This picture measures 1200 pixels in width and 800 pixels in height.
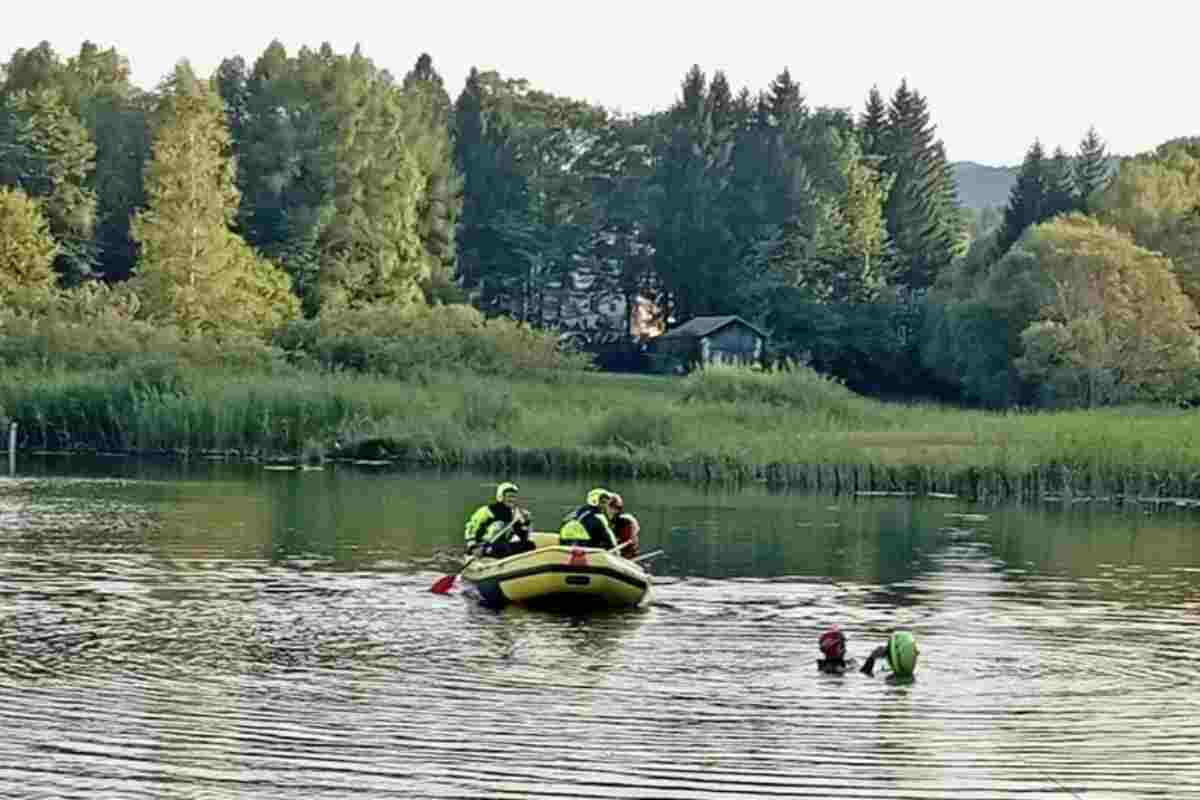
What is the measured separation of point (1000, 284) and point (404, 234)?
2930cm

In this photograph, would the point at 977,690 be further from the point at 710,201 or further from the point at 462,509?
the point at 710,201

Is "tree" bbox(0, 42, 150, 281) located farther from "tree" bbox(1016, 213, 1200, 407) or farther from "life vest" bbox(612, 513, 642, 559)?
"life vest" bbox(612, 513, 642, 559)

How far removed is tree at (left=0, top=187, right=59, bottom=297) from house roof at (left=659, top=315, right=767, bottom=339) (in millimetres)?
29157

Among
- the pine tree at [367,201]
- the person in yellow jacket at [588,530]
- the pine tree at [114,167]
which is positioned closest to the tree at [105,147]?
the pine tree at [114,167]

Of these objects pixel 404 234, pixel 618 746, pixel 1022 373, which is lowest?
pixel 618 746

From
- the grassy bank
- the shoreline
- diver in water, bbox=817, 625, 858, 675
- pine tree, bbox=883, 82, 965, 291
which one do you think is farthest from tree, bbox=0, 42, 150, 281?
diver in water, bbox=817, 625, 858, 675

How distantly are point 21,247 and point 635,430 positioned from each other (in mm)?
40921

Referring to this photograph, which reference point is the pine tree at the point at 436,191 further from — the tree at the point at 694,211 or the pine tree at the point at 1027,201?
the pine tree at the point at 1027,201

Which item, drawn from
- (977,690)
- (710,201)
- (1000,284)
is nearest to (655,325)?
(710,201)

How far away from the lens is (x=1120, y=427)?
62406 millimetres

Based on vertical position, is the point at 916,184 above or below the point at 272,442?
above

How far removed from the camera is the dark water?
19594 millimetres

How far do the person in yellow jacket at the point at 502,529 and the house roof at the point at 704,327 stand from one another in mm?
72779

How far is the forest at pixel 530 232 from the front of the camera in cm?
9050
